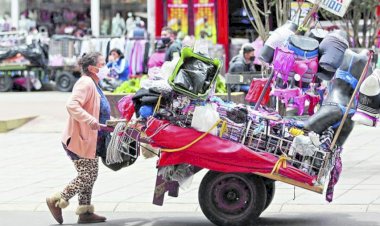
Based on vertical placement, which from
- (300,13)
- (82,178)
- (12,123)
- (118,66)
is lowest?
(12,123)

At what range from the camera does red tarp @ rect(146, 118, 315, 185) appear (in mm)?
7461

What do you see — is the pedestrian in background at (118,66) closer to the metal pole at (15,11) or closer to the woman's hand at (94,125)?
the woman's hand at (94,125)

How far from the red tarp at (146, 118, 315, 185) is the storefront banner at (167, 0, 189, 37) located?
16.9 m

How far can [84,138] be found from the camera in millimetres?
8047

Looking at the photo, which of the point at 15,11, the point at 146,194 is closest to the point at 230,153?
the point at 146,194

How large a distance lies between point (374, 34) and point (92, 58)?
49.3 feet

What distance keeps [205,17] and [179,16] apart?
0.75 meters

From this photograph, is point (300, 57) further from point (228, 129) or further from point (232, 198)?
point (232, 198)

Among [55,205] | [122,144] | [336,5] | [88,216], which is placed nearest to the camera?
[122,144]

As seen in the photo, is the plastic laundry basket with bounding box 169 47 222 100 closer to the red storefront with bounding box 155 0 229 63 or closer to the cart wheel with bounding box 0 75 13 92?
the red storefront with bounding box 155 0 229 63

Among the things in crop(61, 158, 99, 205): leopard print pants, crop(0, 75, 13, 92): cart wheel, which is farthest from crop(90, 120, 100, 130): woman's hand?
crop(0, 75, 13, 92): cart wheel

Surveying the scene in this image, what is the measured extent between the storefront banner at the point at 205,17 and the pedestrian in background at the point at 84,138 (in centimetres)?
1575

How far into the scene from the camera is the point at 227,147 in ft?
24.6

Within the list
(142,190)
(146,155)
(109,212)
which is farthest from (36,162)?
(146,155)
